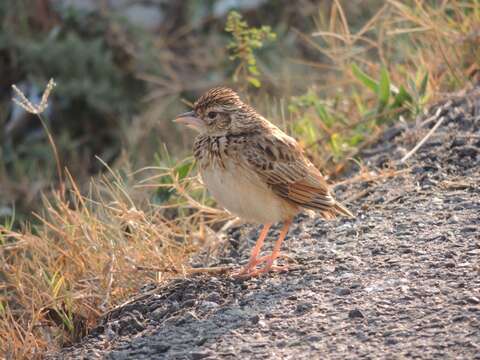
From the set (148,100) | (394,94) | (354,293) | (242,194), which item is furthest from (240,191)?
(148,100)

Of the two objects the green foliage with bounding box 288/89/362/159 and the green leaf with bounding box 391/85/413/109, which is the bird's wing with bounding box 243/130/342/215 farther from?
the green leaf with bounding box 391/85/413/109

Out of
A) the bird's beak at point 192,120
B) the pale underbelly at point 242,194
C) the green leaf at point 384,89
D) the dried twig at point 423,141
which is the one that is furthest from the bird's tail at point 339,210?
the green leaf at point 384,89

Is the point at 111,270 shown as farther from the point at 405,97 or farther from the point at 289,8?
the point at 289,8

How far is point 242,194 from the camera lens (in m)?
5.07

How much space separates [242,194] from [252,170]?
17 cm

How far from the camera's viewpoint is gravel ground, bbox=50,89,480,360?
13.5ft

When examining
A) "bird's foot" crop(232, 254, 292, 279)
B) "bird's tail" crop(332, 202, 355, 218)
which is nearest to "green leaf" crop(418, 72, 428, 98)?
"bird's tail" crop(332, 202, 355, 218)

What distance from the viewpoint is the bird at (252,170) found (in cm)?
511

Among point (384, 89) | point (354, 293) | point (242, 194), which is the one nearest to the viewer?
point (354, 293)

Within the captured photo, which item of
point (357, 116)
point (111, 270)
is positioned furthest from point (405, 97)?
point (111, 270)

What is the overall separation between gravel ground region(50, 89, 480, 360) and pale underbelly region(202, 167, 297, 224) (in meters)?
0.36

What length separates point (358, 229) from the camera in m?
5.66

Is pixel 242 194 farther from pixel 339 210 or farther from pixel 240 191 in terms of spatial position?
pixel 339 210

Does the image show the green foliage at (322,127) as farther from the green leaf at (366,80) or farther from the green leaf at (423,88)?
the green leaf at (423,88)
